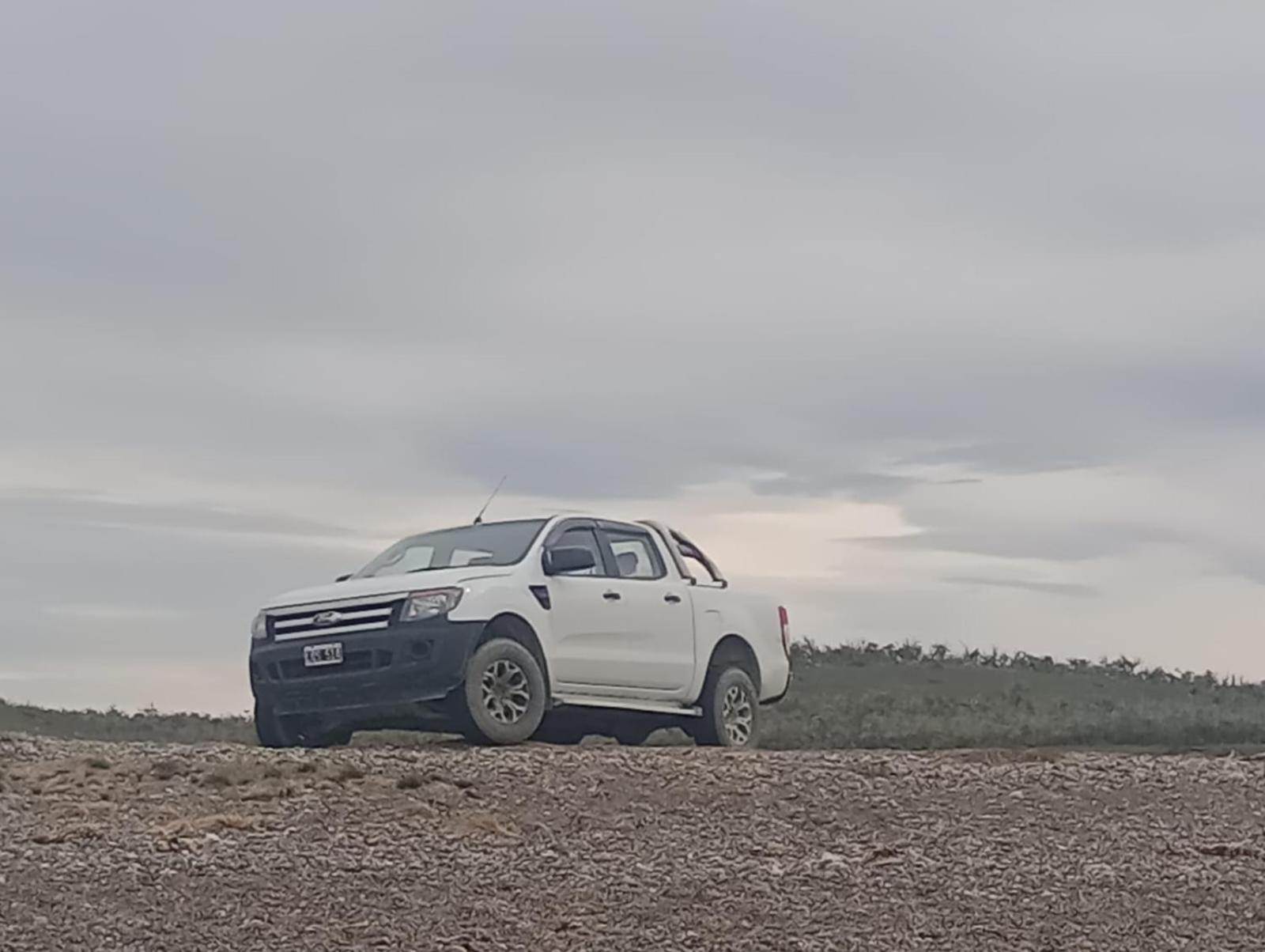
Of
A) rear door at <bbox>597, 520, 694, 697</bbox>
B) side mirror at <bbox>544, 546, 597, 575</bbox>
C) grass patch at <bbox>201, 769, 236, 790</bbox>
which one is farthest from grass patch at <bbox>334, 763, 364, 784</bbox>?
rear door at <bbox>597, 520, 694, 697</bbox>

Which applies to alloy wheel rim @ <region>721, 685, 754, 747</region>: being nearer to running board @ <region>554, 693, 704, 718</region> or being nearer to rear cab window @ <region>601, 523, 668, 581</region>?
running board @ <region>554, 693, 704, 718</region>

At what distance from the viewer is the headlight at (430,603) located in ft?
46.4

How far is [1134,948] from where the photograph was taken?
916 centimetres

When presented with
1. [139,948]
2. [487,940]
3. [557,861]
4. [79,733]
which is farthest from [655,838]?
[79,733]

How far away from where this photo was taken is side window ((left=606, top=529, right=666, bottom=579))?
15.9 m

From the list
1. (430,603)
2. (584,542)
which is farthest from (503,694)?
(584,542)

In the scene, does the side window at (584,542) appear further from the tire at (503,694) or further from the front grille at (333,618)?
the front grille at (333,618)

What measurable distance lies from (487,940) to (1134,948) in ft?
8.89

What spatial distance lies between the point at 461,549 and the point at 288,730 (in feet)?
5.68

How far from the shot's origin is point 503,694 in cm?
1434

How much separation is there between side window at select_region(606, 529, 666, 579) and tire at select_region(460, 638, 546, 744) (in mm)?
1597

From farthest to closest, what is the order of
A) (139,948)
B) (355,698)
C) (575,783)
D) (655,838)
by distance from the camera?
(355,698) < (575,783) < (655,838) < (139,948)

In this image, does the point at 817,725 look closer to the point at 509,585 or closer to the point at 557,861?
the point at 509,585

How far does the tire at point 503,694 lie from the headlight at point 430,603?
0.36 meters
